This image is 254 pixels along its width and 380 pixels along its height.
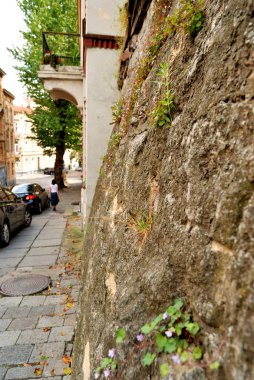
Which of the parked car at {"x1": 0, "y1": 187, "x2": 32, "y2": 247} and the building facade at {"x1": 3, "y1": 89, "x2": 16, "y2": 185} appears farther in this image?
the building facade at {"x1": 3, "y1": 89, "x2": 16, "y2": 185}

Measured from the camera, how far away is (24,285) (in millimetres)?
6266

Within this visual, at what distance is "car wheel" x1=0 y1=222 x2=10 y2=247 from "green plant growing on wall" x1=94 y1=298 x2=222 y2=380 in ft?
26.4

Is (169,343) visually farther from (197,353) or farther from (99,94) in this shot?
(99,94)

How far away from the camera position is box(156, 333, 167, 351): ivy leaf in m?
1.51

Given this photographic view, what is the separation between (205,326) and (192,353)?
0.43 feet

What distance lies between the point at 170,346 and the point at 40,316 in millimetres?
4103

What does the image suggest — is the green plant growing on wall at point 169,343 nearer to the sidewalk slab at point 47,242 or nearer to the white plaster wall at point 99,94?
the white plaster wall at point 99,94

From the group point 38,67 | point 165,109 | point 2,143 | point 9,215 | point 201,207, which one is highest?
point 38,67

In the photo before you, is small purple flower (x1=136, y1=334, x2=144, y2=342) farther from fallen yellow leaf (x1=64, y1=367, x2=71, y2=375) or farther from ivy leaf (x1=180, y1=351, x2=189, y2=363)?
fallen yellow leaf (x1=64, y1=367, x2=71, y2=375)

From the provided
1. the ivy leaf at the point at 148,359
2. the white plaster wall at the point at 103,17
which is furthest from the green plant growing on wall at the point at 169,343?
the white plaster wall at the point at 103,17

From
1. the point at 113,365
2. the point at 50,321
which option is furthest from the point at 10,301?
the point at 113,365

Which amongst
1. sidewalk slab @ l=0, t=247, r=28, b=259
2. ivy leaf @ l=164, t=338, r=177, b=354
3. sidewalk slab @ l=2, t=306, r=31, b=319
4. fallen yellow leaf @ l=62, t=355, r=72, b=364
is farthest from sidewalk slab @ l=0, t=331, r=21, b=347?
sidewalk slab @ l=0, t=247, r=28, b=259

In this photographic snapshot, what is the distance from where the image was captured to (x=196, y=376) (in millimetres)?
1281

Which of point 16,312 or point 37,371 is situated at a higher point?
point 37,371
